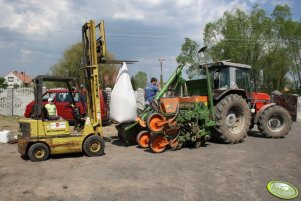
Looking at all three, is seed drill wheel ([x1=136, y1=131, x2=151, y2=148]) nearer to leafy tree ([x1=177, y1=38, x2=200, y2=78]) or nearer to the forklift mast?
the forklift mast

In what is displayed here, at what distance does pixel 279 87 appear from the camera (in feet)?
142

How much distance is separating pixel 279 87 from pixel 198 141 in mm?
36855

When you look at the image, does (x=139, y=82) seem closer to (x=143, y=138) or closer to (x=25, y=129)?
(x=143, y=138)

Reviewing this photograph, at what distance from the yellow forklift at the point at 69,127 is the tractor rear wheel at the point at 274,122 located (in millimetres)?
5621

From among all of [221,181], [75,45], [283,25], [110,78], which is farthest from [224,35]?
[221,181]

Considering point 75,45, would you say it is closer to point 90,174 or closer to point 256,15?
point 256,15

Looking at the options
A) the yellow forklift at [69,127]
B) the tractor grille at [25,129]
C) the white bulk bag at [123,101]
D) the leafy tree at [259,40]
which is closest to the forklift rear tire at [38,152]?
the yellow forklift at [69,127]

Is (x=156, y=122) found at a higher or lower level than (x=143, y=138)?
higher

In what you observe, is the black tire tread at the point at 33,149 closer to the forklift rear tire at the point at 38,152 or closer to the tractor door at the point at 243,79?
the forklift rear tire at the point at 38,152

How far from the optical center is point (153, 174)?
6746mm

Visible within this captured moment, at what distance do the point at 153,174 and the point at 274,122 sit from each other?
646cm

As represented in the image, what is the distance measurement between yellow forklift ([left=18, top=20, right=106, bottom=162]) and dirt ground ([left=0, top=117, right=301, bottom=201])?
270 mm

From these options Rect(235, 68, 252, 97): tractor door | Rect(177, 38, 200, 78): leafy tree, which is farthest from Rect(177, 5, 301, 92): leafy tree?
Rect(235, 68, 252, 97): tractor door

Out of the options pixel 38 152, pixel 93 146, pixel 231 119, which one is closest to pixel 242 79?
pixel 231 119
